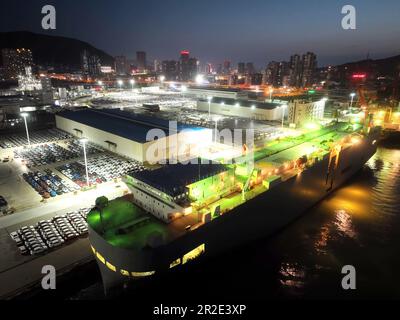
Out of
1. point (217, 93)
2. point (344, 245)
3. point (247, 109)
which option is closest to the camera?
point (344, 245)

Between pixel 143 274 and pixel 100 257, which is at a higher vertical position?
pixel 100 257

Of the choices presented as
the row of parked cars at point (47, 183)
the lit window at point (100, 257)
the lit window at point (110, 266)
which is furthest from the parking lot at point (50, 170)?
the lit window at point (110, 266)

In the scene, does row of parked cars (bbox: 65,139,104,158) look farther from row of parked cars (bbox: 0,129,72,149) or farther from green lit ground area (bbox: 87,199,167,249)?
green lit ground area (bbox: 87,199,167,249)

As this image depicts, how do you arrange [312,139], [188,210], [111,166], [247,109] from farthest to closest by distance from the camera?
[247,109], [312,139], [111,166], [188,210]

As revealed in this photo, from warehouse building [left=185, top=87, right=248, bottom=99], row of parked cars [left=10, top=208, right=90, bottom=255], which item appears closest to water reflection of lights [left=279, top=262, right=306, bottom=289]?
row of parked cars [left=10, top=208, right=90, bottom=255]

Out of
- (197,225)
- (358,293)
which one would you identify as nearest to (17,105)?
(197,225)

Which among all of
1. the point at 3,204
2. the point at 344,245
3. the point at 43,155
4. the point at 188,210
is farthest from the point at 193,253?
the point at 43,155

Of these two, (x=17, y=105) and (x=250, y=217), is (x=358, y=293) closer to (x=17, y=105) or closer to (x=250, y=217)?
(x=250, y=217)

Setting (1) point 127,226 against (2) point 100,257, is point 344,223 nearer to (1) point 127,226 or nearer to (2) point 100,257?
(1) point 127,226

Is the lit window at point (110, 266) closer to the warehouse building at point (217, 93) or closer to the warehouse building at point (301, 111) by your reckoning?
the warehouse building at point (301, 111)
